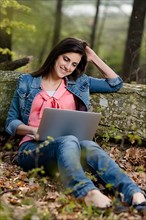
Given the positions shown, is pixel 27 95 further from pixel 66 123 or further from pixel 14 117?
pixel 66 123

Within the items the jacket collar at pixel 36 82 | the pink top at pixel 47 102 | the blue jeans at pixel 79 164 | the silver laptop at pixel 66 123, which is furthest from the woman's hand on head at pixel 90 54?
the blue jeans at pixel 79 164

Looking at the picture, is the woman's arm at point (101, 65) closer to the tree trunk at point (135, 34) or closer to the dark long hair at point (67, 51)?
the dark long hair at point (67, 51)

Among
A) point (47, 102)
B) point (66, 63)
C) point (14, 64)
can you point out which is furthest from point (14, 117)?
point (14, 64)

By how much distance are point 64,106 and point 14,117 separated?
1.81 ft

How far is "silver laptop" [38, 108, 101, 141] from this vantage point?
4434 millimetres

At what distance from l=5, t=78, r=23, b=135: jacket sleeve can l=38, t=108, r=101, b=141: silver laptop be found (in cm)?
57

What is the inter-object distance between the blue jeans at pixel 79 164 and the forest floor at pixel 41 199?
14 cm

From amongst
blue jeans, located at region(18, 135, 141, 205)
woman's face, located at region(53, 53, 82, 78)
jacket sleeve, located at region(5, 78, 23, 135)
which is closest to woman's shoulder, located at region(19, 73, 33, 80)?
jacket sleeve, located at region(5, 78, 23, 135)

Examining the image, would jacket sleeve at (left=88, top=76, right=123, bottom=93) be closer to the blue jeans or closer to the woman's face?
the woman's face

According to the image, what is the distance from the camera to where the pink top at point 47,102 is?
5.13 meters

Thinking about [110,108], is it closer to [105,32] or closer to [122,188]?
[122,188]

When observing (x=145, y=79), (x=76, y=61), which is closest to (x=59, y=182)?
(x=76, y=61)

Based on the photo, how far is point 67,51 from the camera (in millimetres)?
5188

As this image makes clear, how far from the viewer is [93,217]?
3.66m
